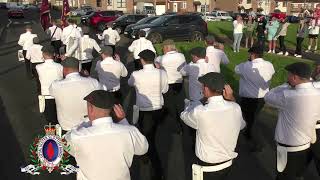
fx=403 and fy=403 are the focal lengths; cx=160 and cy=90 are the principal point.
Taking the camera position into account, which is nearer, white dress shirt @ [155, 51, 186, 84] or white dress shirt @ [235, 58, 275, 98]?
white dress shirt @ [235, 58, 275, 98]

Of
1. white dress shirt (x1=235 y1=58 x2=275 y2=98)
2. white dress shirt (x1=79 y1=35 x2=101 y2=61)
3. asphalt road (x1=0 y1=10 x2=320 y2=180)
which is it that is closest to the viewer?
asphalt road (x1=0 y1=10 x2=320 y2=180)

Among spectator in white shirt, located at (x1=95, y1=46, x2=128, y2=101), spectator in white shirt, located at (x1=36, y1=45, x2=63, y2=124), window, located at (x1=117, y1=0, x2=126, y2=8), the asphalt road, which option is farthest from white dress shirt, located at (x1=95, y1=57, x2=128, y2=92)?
window, located at (x1=117, y1=0, x2=126, y2=8)

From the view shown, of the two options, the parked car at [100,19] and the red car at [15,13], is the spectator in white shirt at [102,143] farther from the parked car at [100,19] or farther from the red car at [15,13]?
the red car at [15,13]

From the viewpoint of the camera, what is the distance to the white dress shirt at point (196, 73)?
6941mm

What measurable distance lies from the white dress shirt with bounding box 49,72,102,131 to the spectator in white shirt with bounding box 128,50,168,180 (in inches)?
40.1

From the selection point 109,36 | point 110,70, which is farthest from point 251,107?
point 109,36

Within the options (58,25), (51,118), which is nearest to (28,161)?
(51,118)

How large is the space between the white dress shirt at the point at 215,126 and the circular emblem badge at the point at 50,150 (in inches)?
54.3

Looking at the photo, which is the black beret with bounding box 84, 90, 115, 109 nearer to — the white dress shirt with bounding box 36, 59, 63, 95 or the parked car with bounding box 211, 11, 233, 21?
the white dress shirt with bounding box 36, 59, 63, 95

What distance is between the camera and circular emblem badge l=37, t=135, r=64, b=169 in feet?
14.0

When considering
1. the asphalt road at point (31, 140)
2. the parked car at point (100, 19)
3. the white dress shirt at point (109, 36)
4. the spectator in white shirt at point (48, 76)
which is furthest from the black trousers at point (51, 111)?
the parked car at point (100, 19)

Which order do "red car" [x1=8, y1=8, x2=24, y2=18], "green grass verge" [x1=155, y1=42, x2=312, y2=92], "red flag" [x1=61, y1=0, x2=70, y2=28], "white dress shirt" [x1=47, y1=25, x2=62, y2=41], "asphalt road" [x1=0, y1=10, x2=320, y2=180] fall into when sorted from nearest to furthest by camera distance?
"asphalt road" [x1=0, y1=10, x2=320, y2=180], "green grass verge" [x1=155, y1=42, x2=312, y2=92], "white dress shirt" [x1=47, y1=25, x2=62, y2=41], "red flag" [x1=61, y1=0, x2=70, y2=28], "red car" [x1=8, y1=8, x2=24, y2=18]

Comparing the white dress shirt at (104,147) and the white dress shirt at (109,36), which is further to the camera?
the white dress shirt at (109,36)

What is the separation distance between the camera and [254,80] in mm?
6988
